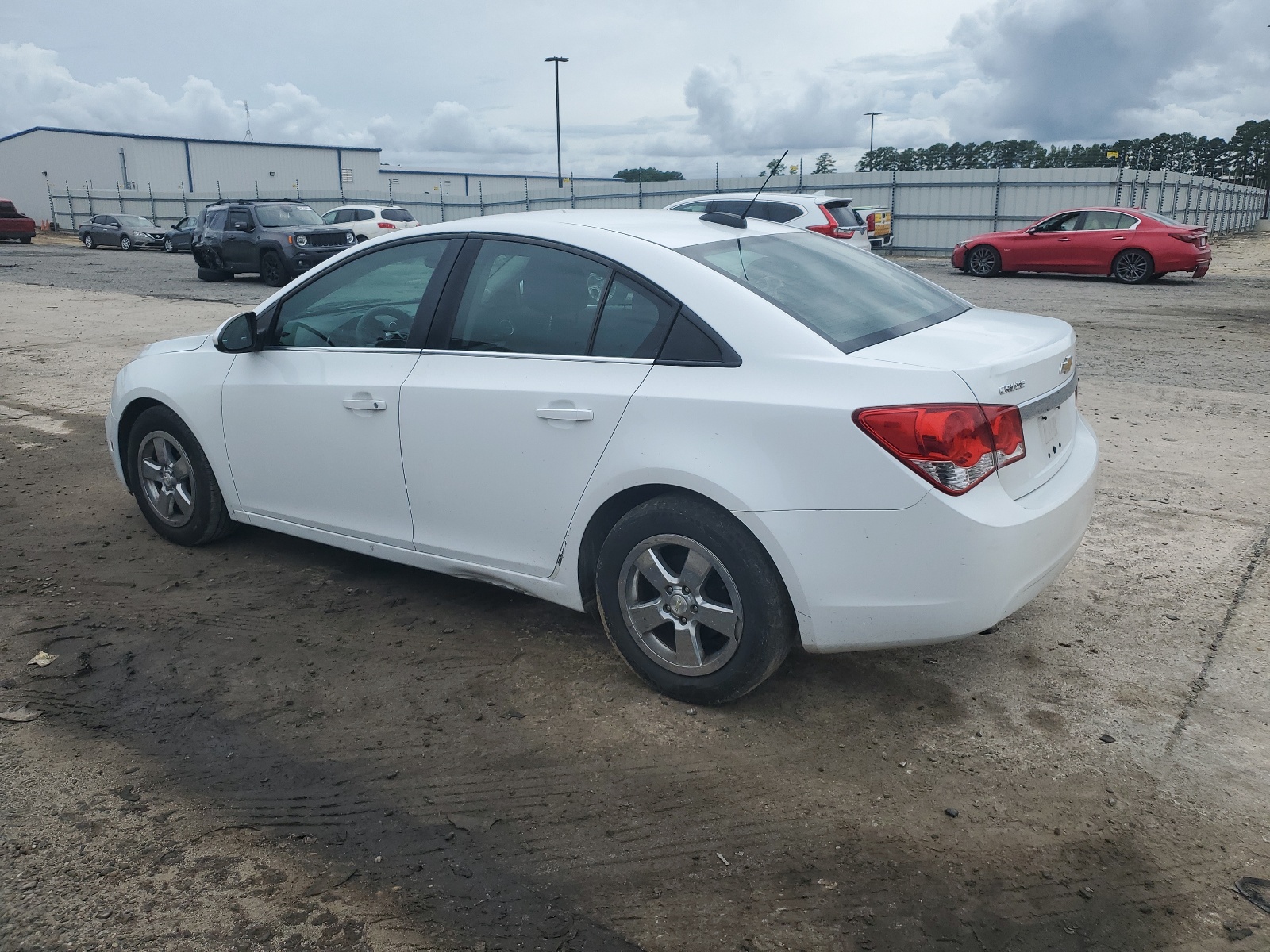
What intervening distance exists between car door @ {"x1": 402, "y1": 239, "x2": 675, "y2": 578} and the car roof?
0.07 m

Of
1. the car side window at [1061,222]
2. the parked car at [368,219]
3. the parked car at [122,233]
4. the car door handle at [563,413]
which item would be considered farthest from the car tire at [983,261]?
the parked car at [122,233]

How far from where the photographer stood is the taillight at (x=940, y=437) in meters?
2.96

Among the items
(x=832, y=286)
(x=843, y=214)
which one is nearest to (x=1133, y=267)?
(x=843, y=214)

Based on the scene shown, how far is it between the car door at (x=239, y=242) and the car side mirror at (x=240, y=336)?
1749 centimetres

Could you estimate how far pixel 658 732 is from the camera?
11.0 feet

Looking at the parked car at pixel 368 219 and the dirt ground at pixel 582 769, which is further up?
the parked car at pixel 368 219

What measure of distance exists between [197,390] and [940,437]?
3.41 metres

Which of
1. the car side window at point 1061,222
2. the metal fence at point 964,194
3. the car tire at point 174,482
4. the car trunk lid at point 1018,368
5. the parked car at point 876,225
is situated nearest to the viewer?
the car trunk lid at point 1018,368

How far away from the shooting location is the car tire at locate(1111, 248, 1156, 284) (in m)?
18.8

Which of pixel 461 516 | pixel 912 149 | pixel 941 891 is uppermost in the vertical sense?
pixel 912 149

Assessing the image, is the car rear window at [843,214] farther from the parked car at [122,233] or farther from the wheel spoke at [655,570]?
the parked car at [122,233]

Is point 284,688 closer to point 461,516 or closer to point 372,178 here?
point 461,516

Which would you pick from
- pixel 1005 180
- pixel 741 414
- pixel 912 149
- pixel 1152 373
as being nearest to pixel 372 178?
pixel 912 149

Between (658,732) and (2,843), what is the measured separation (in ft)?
6.16
